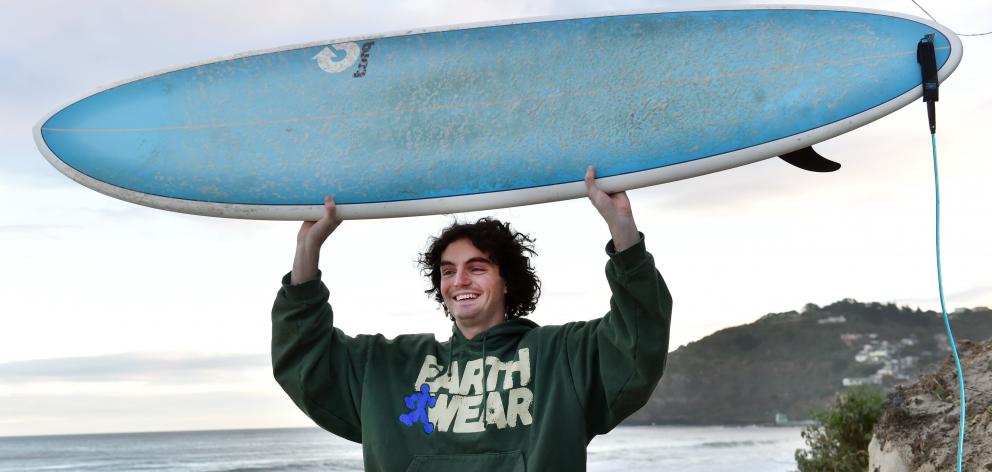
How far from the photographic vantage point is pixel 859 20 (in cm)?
270

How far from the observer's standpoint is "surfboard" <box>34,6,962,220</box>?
105 inches

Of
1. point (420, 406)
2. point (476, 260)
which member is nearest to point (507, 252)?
point (476, 260)

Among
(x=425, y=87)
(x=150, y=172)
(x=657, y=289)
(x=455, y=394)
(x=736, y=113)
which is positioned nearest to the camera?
(x=657, y=289)

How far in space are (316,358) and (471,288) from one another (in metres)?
0.51

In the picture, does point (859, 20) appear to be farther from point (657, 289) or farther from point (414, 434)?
point (414, 434)

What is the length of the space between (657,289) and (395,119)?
3.57 feet

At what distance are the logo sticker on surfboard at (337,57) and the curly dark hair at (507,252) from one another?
647 millimetres

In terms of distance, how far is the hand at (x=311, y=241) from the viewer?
8.61 feet

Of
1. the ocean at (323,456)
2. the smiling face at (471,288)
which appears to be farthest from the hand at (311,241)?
the ocean at (323,456)

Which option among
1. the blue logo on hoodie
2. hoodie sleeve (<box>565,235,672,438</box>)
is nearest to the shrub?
hoodie sleeve (<box>565,235,672,438</box>)

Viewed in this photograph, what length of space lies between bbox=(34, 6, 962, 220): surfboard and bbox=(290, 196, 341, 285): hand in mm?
67

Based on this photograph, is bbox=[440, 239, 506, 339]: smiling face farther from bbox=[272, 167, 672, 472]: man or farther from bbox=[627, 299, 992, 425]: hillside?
bbox=[627, 299, 992, 425]: hillside

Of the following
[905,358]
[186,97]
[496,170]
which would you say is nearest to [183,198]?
[186,97]

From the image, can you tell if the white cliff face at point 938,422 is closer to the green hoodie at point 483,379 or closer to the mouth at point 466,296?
the green hoodie at point 483,379
